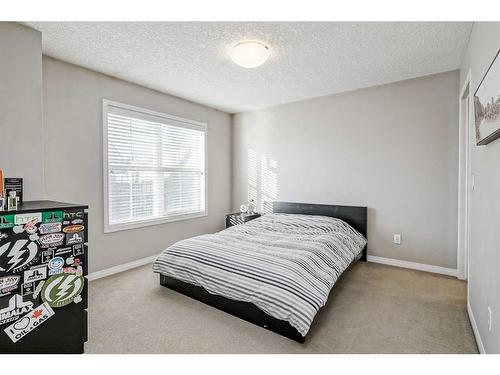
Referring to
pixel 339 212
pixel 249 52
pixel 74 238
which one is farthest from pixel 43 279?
pixel 339 212

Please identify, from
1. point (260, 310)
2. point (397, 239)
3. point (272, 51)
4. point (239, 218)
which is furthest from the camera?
point (239, 218)

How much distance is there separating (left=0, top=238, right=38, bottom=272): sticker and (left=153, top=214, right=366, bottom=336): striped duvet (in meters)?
1.25

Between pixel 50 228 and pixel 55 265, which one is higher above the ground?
pixel 50 228

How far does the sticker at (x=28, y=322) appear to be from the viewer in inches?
59.5

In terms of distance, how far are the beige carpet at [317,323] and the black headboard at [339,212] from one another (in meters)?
0.90

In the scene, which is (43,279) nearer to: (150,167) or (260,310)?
(260,310)

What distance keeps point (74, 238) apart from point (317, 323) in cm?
187

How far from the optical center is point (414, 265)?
3.43 m

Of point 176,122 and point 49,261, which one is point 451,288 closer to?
point 49,261

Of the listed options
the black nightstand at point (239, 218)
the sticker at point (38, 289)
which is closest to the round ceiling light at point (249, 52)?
the sticker at point (38, 289)

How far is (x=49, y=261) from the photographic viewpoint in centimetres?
161

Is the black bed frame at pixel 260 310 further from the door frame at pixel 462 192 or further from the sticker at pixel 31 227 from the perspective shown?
the sticker at pixel 31 227
